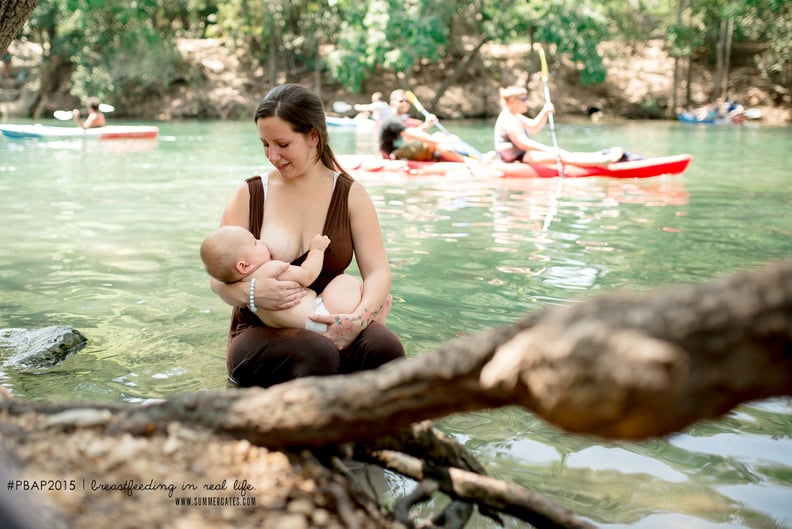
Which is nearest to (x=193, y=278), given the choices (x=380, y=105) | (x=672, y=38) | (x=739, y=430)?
(x=739, y=430)

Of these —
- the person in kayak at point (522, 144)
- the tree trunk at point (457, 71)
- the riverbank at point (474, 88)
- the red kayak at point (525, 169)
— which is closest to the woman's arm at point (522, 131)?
the person in kayak at point (522, 144)

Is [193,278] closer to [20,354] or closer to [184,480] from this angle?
[20,354]

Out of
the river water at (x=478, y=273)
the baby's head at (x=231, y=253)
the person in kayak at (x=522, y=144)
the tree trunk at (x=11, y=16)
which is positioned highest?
the tree trunk at (x=11, y=16)

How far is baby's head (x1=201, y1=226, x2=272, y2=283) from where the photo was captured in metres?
2.73

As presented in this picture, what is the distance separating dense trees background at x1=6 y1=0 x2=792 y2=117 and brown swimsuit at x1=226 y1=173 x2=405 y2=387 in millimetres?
22371

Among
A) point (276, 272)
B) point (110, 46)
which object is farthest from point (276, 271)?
point (110, 46)

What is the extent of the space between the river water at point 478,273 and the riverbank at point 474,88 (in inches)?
603

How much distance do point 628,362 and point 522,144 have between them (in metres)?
9.53

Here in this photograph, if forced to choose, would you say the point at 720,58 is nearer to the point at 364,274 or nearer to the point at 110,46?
the point at 110,46

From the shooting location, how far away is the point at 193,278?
535 centimetres

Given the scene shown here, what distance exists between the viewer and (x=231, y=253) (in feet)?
8.99

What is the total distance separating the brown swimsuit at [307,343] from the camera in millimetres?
2711

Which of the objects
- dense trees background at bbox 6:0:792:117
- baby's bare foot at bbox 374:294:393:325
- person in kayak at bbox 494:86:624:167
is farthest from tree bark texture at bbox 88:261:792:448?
dense trees background at bbox 6:0:792:117

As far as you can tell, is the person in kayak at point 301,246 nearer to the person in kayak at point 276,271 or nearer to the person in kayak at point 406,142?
the person in kayak at point 276,271
